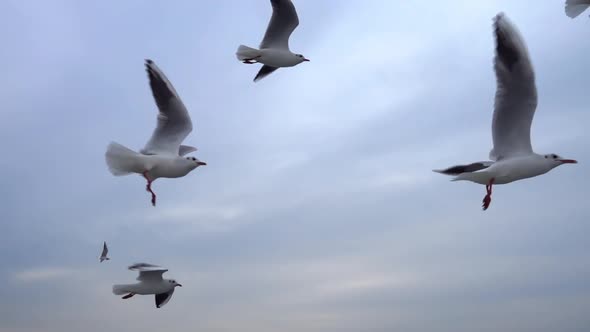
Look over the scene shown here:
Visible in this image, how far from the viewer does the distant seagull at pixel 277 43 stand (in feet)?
48.5

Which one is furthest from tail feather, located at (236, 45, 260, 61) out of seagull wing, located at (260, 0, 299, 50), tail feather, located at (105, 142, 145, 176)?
tail feather, located at (105, 142, 145, 176)

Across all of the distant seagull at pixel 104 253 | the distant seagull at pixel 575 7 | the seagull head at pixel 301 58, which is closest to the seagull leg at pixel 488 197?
the distant seagull at pixel 575 7

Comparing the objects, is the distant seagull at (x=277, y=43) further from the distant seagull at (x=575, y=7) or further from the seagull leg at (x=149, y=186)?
the distant seagull at (x=575, y=7)

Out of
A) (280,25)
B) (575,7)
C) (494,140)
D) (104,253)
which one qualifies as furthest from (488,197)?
(104,253)

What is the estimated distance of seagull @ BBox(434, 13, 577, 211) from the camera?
9.75 meters

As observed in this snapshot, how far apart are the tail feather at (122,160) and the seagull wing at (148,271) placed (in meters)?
2.75

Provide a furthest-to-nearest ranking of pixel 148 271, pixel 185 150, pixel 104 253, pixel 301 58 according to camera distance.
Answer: pixel 104 253
pixel 301 58
pixel 148 271
pixel 185 150

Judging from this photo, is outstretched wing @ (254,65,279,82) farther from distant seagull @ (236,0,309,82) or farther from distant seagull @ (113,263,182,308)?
distant seagull @ (113,263,182,308)

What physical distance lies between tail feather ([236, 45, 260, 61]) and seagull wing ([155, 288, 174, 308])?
527 centimetres

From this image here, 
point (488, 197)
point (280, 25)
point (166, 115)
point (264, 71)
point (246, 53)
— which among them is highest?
point (280, 25)

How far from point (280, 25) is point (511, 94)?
6.68 meters

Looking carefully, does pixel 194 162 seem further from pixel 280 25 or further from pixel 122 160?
pixel 280 25

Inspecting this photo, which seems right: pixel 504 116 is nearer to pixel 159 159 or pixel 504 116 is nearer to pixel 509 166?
pixel 509 166

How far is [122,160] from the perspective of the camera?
37.0 feet
